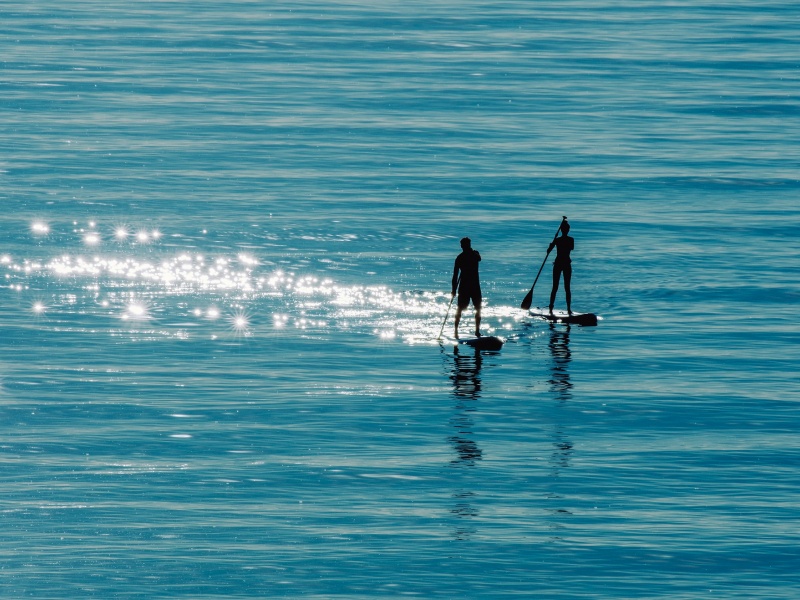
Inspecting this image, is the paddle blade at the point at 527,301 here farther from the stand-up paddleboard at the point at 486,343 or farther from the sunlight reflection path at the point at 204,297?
the stand-up paddleboard at the point at 486,343

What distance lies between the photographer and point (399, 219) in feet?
126

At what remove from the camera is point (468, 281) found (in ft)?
88.1

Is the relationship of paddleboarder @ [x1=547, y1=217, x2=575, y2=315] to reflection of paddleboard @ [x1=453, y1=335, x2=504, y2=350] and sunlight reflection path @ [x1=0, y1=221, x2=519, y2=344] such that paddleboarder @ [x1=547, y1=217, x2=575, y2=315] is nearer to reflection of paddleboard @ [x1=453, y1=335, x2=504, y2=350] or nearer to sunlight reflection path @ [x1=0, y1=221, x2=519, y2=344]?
sunlight reflection path @ [x1=0, y1=221, x2=519, y2=344]

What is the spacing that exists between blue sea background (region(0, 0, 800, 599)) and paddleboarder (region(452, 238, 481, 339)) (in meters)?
A: 0.90

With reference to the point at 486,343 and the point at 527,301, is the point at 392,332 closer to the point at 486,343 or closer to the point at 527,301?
the point at 486,343

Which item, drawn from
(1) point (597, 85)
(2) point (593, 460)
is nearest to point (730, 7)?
(1) point (597, 85)

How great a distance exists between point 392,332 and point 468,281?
Answer: 206cm

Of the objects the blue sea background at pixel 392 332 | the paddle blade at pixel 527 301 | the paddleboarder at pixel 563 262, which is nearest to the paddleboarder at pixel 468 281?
the blue sea background at pixel 392 332

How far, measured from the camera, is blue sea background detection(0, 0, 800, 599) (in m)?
17.0

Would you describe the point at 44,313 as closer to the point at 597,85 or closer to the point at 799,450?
the point at 799,450

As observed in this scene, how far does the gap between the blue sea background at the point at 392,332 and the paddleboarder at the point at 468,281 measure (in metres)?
0.90

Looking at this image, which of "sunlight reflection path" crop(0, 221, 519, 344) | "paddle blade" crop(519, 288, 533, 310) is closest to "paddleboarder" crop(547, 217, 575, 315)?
"paddle blade" crop(519, 288, 533, 310)

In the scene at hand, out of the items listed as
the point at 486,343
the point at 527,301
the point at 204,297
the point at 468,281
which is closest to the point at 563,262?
the point at 527,301

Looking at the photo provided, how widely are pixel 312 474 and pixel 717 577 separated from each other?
5.70 m
